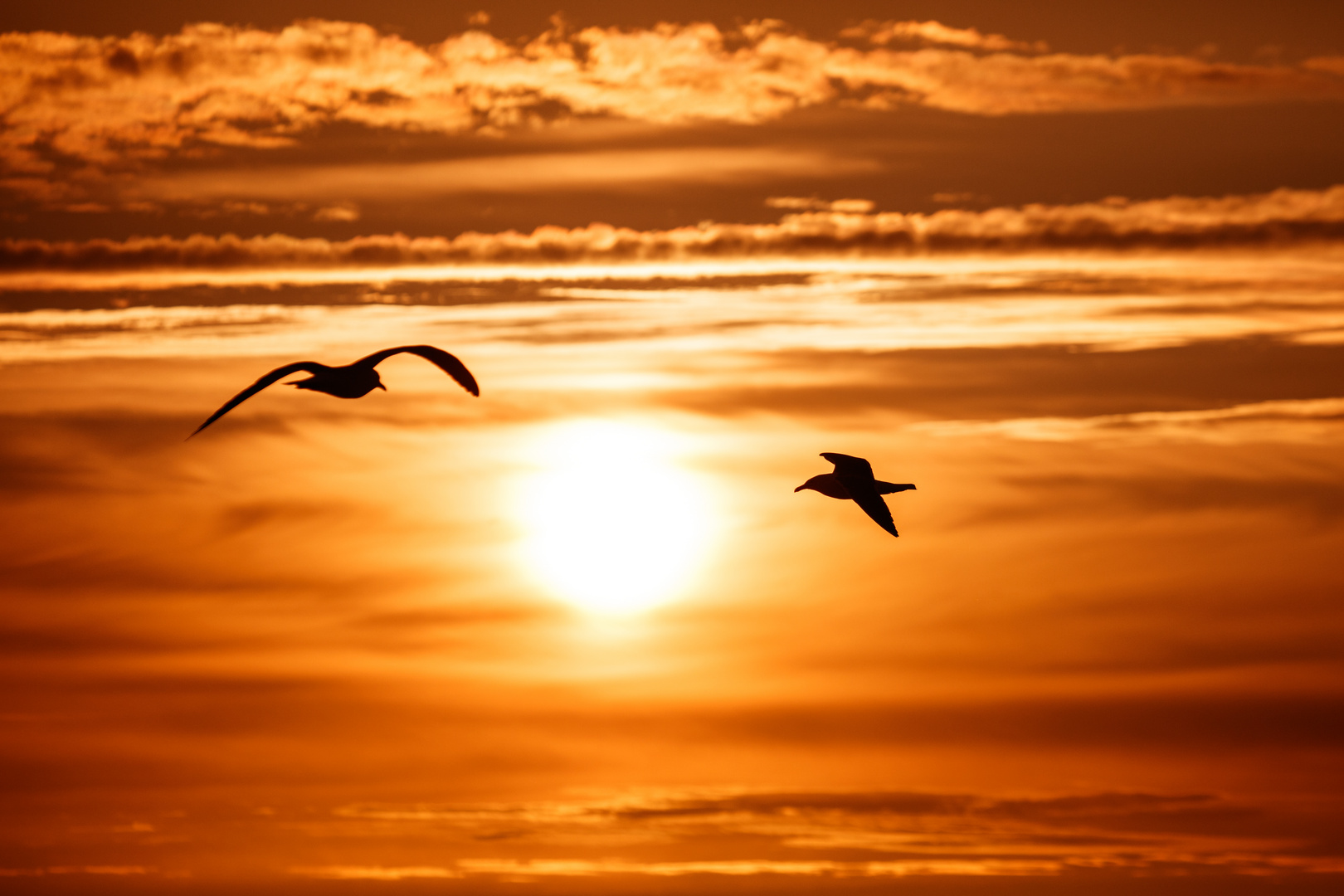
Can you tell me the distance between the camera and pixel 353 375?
38875mm

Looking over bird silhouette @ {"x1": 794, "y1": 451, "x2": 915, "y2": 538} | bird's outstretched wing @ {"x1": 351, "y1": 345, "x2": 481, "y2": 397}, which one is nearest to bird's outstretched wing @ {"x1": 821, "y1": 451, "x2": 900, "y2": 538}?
bird silhouette @ {"x1": 794, "y1": 451, "x2": 915, "y2": 538}

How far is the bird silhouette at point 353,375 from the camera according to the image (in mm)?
35531

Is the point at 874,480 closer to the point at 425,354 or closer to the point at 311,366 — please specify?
the point at 425,354

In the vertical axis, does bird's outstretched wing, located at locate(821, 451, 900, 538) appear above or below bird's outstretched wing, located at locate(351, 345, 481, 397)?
below

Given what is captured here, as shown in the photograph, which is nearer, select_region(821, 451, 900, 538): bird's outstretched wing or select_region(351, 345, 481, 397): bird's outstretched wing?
select_region(351, 345, 481, 397): bird's outstretched wing

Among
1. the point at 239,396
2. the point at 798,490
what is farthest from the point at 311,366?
the point at 798,490

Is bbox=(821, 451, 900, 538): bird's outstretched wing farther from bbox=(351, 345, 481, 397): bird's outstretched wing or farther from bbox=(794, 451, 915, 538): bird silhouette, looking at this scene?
bbox=(351, 345, 481, 397): bird's outstretched wing

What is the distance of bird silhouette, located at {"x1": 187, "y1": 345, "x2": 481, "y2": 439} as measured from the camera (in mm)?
35531

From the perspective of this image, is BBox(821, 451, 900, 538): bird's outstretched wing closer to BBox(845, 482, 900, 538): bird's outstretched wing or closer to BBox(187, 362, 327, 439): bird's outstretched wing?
BBox(845, 482, 900, 538): bird's outstretched wing

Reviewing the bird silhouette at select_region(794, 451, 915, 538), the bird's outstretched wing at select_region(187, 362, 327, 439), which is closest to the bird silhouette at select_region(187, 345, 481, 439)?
the bird's outstretched wing at select_region(187, 362, 327, 439)

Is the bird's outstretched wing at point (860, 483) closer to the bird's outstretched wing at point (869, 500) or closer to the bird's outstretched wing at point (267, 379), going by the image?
the bird's outstretched wing at point (869, 500)

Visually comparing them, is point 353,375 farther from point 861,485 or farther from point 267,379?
point 861,485

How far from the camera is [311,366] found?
124ft

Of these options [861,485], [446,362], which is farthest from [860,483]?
[446,362]
